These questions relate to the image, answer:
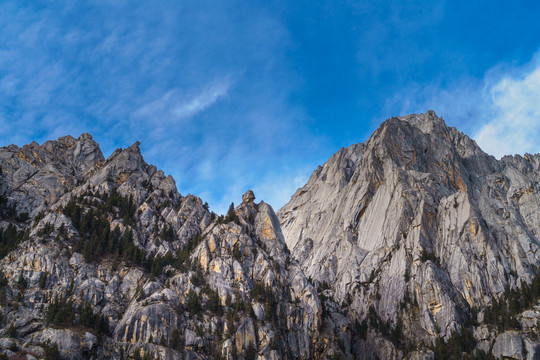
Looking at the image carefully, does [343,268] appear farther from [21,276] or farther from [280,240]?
[21,276]

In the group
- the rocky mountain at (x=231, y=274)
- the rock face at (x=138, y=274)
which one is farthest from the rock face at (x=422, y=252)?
the rock face at (x=138, y=274)

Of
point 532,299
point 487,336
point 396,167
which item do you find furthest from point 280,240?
point 396,167

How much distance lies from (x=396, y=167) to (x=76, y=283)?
142 meters

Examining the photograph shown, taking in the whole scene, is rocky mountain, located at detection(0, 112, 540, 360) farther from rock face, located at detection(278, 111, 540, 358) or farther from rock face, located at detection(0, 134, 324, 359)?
rock face, located at detection(278, 111, 540, 358)

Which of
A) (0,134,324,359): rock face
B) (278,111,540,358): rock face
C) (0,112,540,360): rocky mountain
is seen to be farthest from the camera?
(278,111,540,358): rock face

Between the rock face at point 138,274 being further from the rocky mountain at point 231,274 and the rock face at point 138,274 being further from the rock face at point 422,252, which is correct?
the rock face at point 422,252

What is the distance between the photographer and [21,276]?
93000 millimetres

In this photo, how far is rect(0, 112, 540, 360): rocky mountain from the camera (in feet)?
290

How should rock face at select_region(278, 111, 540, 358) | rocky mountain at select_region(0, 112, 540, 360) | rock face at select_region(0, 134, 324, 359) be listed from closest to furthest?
rock face at select_region(0, 134, 324, 359), rocky mountain at select_region(0, 112, 540, 360), rock face at select_region(278, 111, 540, 358)

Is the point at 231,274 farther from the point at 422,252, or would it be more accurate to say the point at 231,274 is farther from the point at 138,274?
the point at 422,252

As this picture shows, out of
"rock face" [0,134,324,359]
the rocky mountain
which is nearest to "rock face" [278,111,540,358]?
the rocky mountain

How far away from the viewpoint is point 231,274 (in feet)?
359

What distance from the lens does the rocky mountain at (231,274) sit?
290ft

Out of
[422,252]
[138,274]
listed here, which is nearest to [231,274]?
[138,274]
